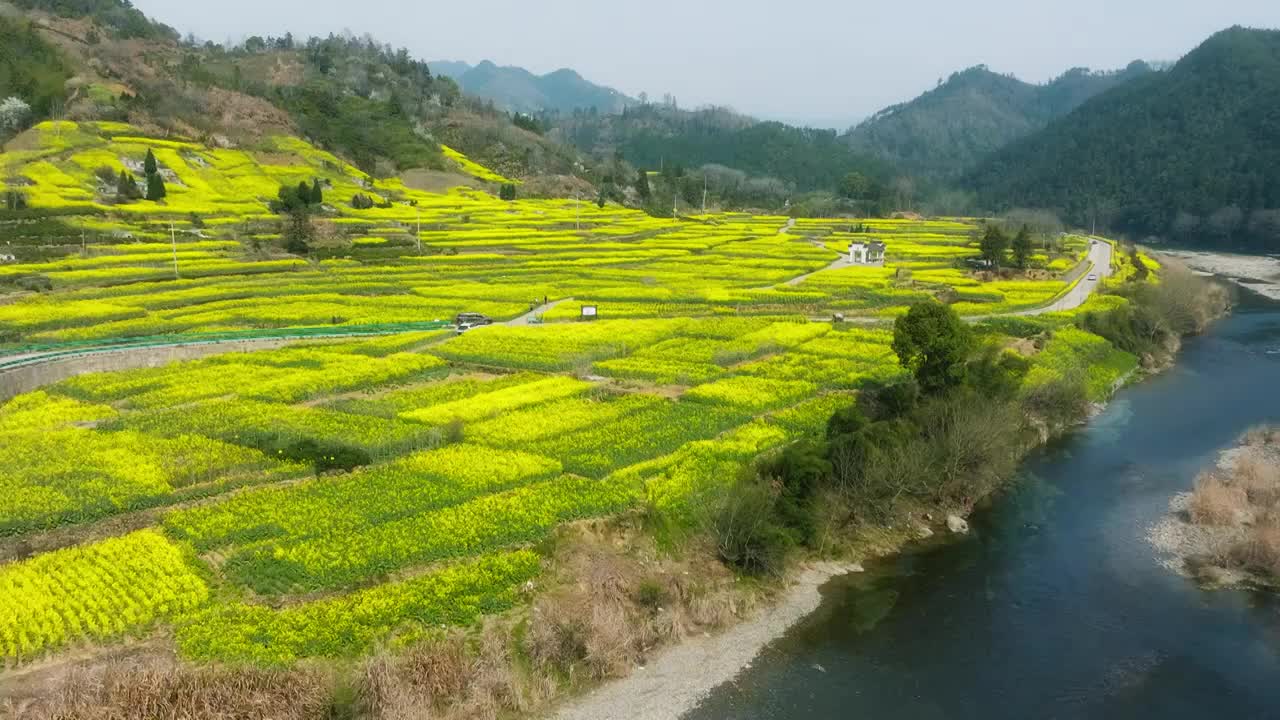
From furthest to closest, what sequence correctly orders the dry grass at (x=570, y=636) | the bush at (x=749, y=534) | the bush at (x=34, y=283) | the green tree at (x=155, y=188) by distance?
the green tree at (x=155, y=188)
the bush at (x=34, y=283)
the bush at (x=749, y=534)
the dry grass at (x=570, y=636)

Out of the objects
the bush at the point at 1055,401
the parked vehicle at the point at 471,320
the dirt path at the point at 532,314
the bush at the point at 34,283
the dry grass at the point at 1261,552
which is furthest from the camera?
the bush at the point at 34,283

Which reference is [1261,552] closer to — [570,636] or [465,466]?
[570,636]

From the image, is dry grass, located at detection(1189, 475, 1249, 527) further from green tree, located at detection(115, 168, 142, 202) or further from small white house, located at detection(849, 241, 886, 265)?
green tree, located at detection(115, 168, 142, 202)

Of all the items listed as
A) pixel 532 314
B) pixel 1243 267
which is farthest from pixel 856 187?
pixel 532 314

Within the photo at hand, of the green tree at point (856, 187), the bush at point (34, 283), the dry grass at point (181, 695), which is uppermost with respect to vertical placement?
the green tree at point (856, 187)

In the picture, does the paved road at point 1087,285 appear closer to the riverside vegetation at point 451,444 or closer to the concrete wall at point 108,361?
the riverside vegetation at point 451,444

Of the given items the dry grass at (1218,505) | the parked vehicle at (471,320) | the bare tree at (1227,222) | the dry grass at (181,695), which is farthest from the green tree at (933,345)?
the bare tree at (1227,222)
